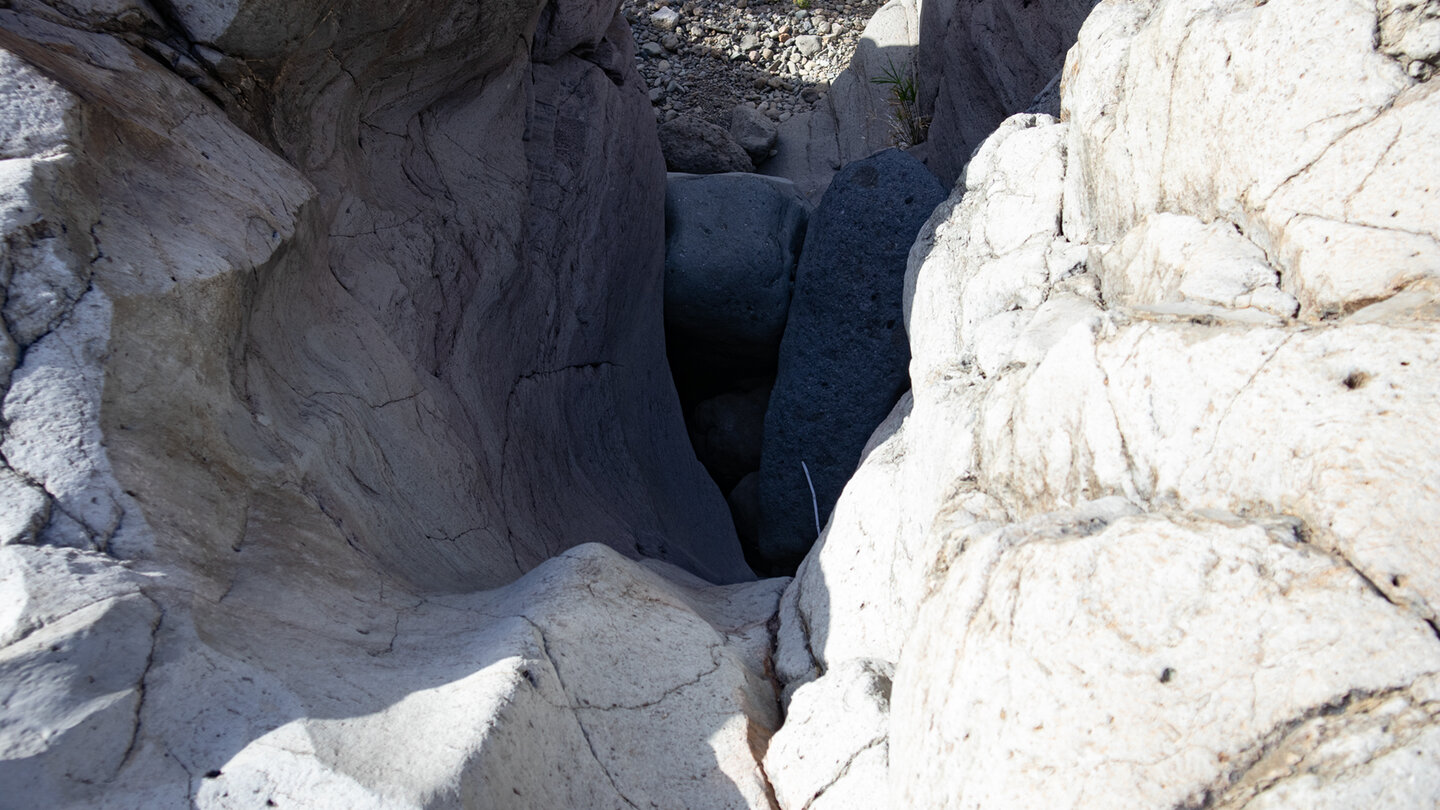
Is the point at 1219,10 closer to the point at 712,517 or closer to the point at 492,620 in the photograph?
the point at 492,620

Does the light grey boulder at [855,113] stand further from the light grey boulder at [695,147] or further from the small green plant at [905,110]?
the light grey boulder at [695,147]

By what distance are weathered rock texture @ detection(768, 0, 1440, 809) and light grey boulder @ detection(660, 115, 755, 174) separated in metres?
3.49

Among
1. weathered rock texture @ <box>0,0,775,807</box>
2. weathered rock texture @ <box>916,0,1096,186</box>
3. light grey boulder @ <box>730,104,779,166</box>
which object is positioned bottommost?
weathered rock texture @ <box>0,0,775,807</box>

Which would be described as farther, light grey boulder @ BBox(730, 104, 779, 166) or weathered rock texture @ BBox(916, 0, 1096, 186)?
light grey boulder @ BBox(730, 104, 779, 166)

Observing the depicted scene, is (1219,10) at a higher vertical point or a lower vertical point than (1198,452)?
higher

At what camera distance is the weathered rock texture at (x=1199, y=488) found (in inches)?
49.8

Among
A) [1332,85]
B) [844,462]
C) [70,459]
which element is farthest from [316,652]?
[844,462]

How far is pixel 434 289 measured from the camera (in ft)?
10.9

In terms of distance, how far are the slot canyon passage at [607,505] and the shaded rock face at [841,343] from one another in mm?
663

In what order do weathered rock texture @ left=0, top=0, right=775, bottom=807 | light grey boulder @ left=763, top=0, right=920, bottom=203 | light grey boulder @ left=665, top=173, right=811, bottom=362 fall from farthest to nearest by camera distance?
1. light grey boulder @ left=763, top=0, right=920, bottom=203
2. light grey boulder @ left=665, top=173, right=811, bottom=362
3. weathered rock texture @ left=0, top=0, right=775, bottom=807

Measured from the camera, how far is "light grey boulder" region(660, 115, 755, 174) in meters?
5.70

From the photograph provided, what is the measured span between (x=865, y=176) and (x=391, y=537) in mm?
2600

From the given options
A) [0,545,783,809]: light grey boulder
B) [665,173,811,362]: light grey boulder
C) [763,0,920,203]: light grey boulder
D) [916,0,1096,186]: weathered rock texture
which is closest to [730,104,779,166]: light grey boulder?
[763,0,920,203]: light grey boulder

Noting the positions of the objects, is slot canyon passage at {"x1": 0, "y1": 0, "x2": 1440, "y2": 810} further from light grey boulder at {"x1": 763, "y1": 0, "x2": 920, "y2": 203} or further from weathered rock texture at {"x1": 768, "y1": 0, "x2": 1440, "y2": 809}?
light grey boulder at {"x1": 763, "y1": 0, "x2": 920, "y2": 203}
